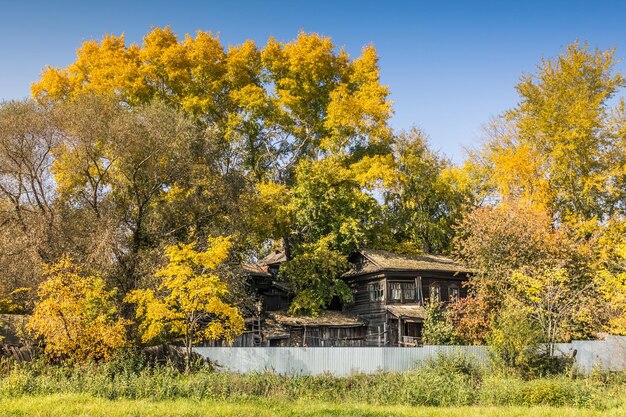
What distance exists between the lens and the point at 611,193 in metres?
45.8

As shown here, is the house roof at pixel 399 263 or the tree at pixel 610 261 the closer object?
the tree at pixel 610 261

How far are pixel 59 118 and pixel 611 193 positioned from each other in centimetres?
4029

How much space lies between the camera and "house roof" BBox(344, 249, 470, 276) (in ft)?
151

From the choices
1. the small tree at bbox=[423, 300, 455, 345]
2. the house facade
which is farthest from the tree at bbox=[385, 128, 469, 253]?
the small tree at bbox=[423, 300, 455, 345]

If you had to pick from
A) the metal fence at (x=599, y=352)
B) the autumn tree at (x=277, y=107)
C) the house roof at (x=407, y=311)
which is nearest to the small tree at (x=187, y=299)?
the autumn tree at (x=277, y=107)

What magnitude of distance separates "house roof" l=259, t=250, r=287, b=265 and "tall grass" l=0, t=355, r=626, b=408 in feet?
96.5

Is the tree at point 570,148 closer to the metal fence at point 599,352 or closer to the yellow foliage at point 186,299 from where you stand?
the metal fence at point 599,352

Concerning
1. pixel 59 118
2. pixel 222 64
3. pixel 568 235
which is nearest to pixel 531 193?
pixel 568 235

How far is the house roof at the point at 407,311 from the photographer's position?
144 feet

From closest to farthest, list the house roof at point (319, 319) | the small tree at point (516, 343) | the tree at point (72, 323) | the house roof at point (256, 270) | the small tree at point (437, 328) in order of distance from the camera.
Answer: the tree at point (72, 323) < the small tree at point (516, 343) < the small tree at point (437, 328) < the house roof at point (319, 319) < the house roof at point (256, 270)

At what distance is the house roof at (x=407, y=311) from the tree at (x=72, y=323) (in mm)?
Result: 22598

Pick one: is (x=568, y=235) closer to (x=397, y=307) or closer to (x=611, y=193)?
(x=611, y=193)

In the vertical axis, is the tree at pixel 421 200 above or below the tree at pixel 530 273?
above

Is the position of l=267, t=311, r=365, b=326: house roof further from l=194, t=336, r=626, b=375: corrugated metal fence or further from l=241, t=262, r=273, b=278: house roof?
l=194, t=336, r=626, b=375: corrugated metal fence
